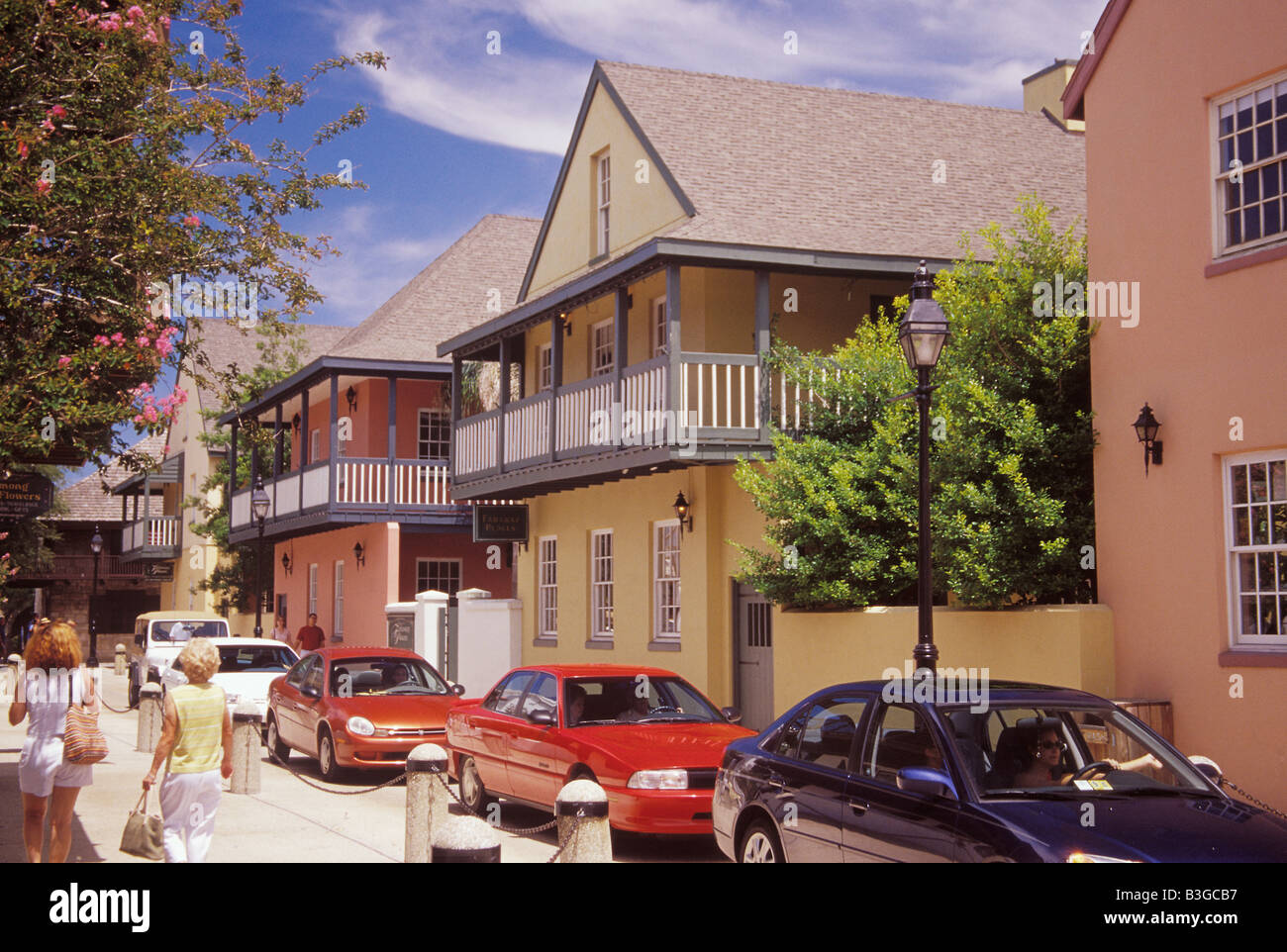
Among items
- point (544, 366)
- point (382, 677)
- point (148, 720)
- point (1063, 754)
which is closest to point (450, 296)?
point (544, 366)

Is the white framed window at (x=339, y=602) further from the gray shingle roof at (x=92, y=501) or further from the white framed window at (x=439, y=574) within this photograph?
the gray shingle roof at (x=92, y=501)

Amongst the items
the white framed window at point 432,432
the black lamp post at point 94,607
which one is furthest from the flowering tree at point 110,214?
the black lamp post at point 94,607

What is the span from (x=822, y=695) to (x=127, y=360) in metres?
5.81

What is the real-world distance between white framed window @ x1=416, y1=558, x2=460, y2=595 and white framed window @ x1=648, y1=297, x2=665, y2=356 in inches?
480

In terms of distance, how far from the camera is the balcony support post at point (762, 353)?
1712 cm

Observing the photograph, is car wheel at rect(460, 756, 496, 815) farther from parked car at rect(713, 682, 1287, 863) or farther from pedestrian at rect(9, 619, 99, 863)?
parked car at rect(713, 682, 1287, 863)

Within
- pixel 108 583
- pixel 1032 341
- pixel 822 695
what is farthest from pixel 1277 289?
pixel 108 583

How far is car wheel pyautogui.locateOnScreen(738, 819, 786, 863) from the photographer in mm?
8188

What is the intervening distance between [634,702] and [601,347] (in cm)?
1091

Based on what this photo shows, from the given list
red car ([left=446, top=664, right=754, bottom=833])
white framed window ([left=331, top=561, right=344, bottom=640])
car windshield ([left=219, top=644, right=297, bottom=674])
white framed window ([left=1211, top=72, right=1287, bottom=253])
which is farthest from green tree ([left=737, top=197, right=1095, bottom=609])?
white framed window ([left=331, top=561, right=344, bottom=640])

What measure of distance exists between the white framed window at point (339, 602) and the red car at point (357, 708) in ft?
48.0

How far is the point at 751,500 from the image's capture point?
1758 centimetres

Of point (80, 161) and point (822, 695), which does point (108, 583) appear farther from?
point (822, 695)

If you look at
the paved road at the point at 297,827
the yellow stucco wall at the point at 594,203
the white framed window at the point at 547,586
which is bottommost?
the paved road at the point at 297,827
